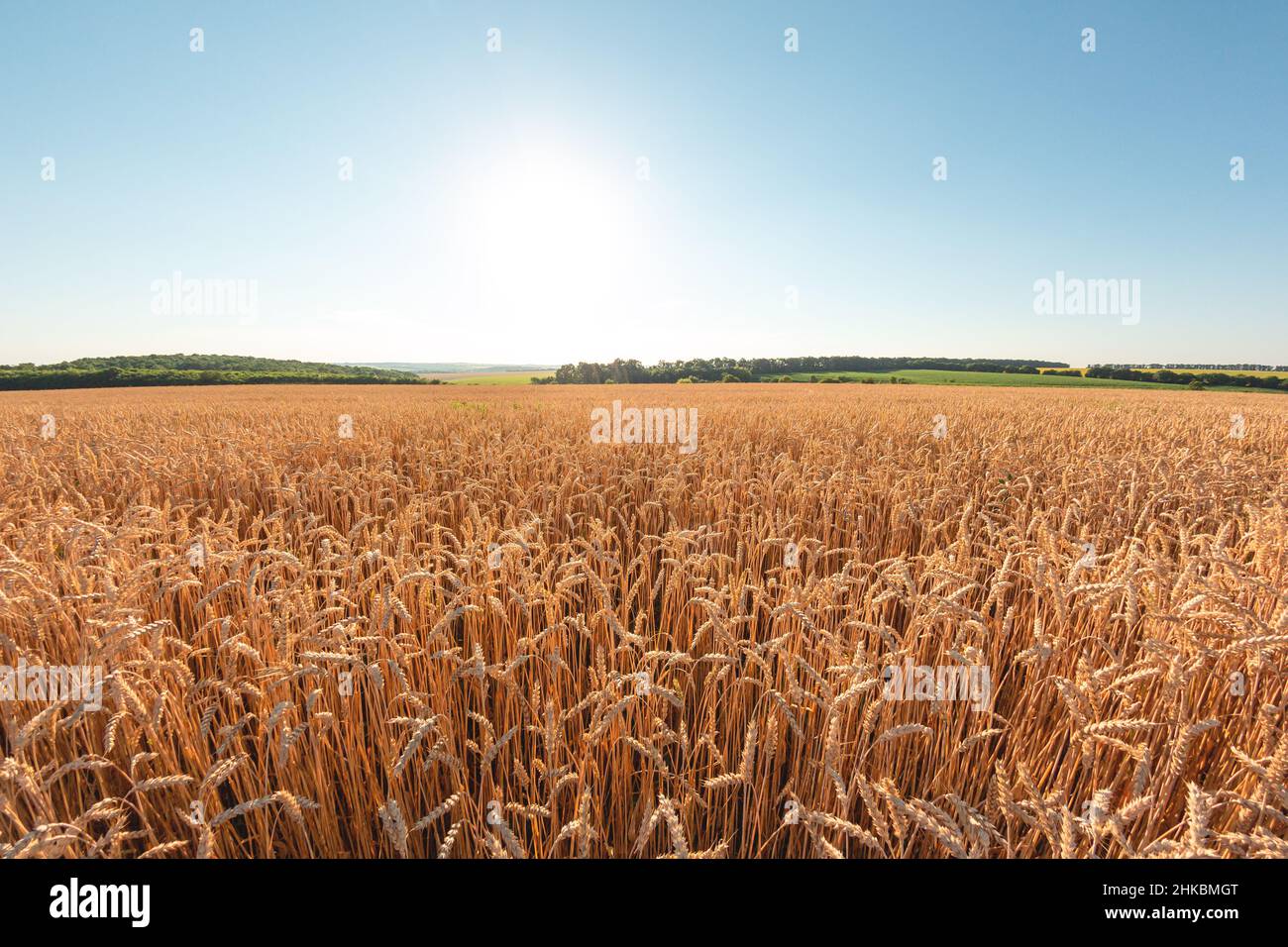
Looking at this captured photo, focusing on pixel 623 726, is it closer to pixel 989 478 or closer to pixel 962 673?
pixel 962 673

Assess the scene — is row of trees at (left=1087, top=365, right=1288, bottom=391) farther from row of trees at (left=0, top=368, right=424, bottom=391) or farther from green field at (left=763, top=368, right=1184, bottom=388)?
row of trees at (left=0, top=368, right=424, bottom=391)

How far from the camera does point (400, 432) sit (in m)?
7.69

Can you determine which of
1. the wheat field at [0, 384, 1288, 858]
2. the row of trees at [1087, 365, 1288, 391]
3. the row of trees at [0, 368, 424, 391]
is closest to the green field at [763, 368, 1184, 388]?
the row of trees at [1087, 365, 1288, 391]

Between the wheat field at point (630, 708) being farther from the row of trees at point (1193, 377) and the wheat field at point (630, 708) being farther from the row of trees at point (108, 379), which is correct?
the row of trees at point (1193, 377)

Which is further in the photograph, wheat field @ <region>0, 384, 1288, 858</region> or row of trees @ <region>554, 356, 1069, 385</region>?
row of trees @ <region>554, 356, 1069, 385</region>

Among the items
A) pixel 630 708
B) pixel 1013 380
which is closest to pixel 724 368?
pixel 1013 380

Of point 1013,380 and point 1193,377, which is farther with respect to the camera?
point 1193,377

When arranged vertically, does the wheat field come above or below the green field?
below

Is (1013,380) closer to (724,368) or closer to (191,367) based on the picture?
(724,368)

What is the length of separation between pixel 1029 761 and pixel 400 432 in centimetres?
788

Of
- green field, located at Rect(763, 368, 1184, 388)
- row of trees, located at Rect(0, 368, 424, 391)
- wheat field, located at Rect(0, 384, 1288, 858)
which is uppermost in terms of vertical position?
row of trees, located at Rect(0, 368, 424, 391)

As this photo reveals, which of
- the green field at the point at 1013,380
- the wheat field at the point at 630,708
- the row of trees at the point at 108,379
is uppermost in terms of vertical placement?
the row of trees at the point at 108,379

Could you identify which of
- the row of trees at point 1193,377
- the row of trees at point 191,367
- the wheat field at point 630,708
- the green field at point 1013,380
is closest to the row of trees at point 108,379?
the row of trees at point 191,367
